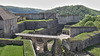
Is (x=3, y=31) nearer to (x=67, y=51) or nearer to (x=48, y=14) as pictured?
(x=67, y=51)

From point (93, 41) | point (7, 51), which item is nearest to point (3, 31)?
point (7, 51)

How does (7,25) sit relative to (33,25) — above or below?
above

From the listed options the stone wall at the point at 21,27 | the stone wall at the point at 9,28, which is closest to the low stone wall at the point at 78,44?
the stone wall at the point at 9,28

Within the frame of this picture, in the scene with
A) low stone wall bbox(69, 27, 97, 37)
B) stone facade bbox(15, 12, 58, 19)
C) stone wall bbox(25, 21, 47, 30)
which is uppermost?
stone facade bbox(15, 12, 58, 19)

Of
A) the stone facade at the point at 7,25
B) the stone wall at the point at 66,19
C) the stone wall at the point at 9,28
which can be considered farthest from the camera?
the stone wall at the point at 66,19

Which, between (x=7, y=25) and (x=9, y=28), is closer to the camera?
(x=7, y=25)

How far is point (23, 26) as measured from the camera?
44.2 meters

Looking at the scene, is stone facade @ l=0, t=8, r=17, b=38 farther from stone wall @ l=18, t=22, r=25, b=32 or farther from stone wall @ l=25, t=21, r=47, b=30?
stone wall @ l=25, t=21, r=47, b=30

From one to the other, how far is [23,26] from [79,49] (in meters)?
27.9

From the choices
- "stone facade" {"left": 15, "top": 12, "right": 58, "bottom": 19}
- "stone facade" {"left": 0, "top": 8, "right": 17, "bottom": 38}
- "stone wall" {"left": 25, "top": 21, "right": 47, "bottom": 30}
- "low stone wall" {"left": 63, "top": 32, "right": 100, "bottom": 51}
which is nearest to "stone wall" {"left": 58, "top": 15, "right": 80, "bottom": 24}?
"stone facade" {"left": 15, "top": 12, "right": 58, "bottom": 19}

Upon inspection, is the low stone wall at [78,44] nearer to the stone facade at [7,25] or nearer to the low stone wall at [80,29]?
the low stone wall at [80,29]

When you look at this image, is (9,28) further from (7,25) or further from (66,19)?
(66,19)

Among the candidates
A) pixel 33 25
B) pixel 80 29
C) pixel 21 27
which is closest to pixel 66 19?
pixel 33 25

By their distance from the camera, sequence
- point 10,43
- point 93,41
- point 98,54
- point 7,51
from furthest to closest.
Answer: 1. point 93,41
2. point 10,43
3. point 98,54
4. point 7,51
